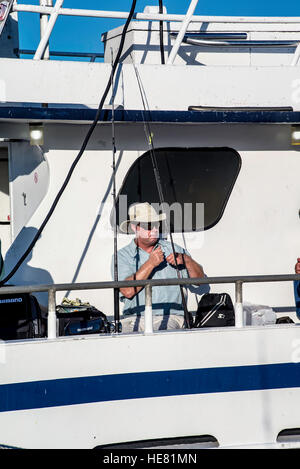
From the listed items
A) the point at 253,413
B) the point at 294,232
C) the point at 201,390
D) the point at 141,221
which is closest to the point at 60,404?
the point at 201,390

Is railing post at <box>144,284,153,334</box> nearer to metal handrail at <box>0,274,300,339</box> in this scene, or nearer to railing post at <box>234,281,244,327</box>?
metal handrail at <box>0,274,300,339</box>

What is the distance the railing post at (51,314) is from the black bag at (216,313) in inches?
42.8

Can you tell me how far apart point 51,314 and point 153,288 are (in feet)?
3.42

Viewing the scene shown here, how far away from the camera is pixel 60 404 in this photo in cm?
420

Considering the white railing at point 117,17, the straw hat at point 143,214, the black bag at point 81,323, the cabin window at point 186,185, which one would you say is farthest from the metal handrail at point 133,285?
the white railing at point 117,17

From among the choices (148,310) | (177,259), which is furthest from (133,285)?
(177,259)

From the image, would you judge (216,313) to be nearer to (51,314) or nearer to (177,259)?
(177,259)

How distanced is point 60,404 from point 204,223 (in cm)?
208

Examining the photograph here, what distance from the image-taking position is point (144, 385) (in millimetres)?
4301

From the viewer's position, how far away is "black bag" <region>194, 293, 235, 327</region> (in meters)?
4.69

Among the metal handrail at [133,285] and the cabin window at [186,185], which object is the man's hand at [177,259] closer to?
the cabin window at [186,185]

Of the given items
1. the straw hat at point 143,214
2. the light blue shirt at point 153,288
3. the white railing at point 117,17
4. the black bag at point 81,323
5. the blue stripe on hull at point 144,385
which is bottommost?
the blue stripe on hull at point 144,385

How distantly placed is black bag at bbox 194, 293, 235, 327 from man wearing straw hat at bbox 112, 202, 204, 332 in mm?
242

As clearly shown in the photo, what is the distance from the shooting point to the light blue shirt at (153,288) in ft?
16.3
